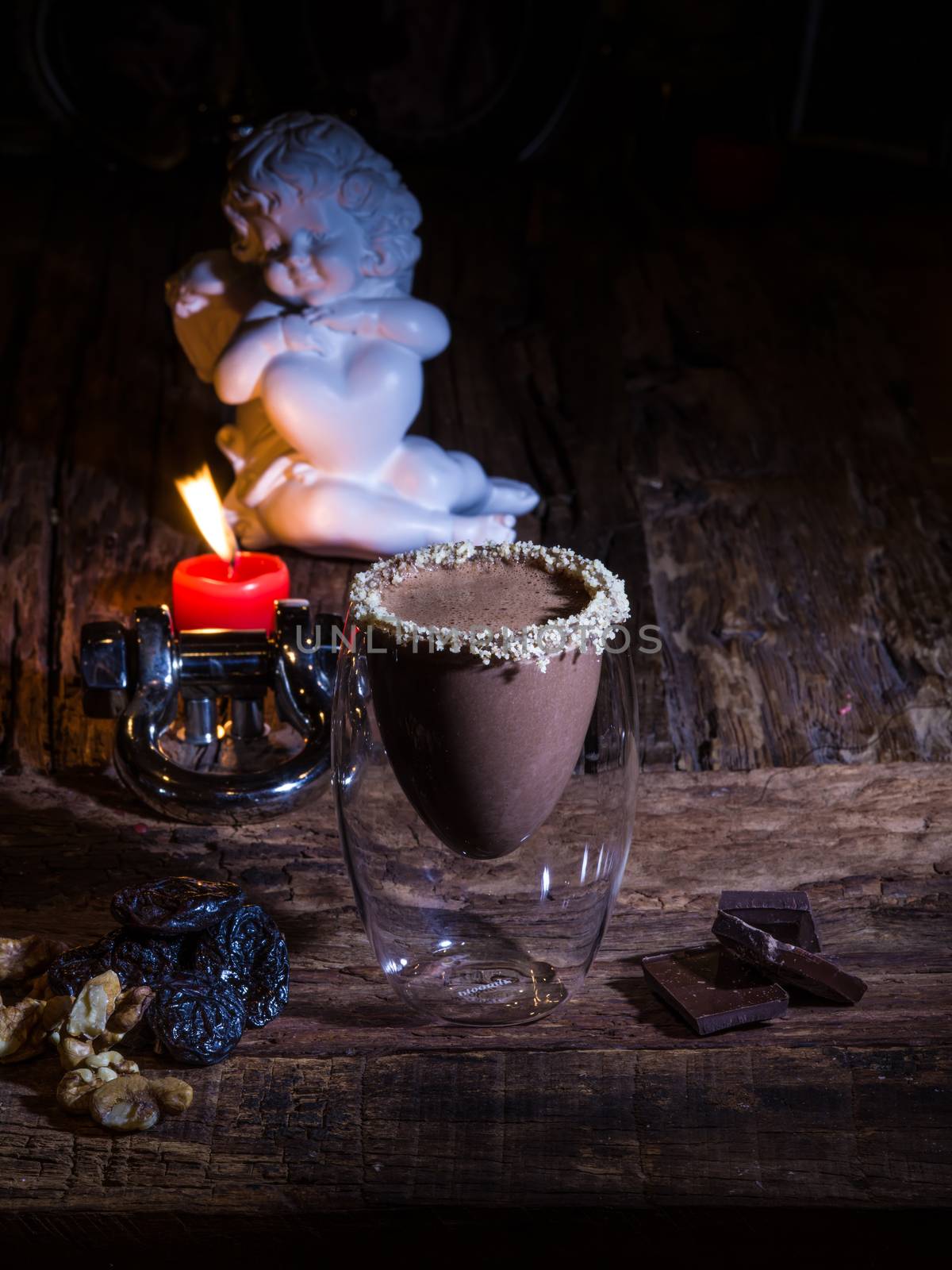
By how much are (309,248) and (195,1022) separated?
81 cm

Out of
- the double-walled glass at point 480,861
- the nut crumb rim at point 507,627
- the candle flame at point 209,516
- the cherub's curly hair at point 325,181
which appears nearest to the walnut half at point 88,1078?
the double-walled glass at point 480,861

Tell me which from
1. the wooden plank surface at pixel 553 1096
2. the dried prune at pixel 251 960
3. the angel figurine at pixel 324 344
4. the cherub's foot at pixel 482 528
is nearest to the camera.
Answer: the wooden plank surface at pixel 553 1096

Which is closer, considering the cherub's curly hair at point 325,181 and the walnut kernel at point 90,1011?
the walnut kernel at point 90,1011

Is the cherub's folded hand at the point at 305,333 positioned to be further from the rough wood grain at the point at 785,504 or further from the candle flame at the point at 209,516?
the rough wood grain at the point at 785,504

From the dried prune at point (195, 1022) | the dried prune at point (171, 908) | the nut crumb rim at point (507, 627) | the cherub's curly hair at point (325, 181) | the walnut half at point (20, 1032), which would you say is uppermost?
the cherub's curly hair at point (325, 181)

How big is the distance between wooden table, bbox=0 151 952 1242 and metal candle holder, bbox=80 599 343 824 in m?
0.03

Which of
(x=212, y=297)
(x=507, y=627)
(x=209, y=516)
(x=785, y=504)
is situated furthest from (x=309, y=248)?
(x=507, y=627)

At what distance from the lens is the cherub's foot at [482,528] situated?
1425 millimetres

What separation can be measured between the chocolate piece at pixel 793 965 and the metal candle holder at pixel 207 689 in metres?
0.36

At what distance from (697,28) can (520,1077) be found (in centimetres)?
206

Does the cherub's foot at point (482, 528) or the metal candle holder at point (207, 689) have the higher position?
the metal candle holder at point (207, 689)

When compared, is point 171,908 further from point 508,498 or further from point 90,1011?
point 508,498

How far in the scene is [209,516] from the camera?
122 centimetres

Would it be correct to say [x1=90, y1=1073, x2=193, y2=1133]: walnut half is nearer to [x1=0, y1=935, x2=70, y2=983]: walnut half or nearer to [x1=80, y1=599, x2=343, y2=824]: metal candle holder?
[x1=0, y1=935, x2=70, y2=983]: walnut half
